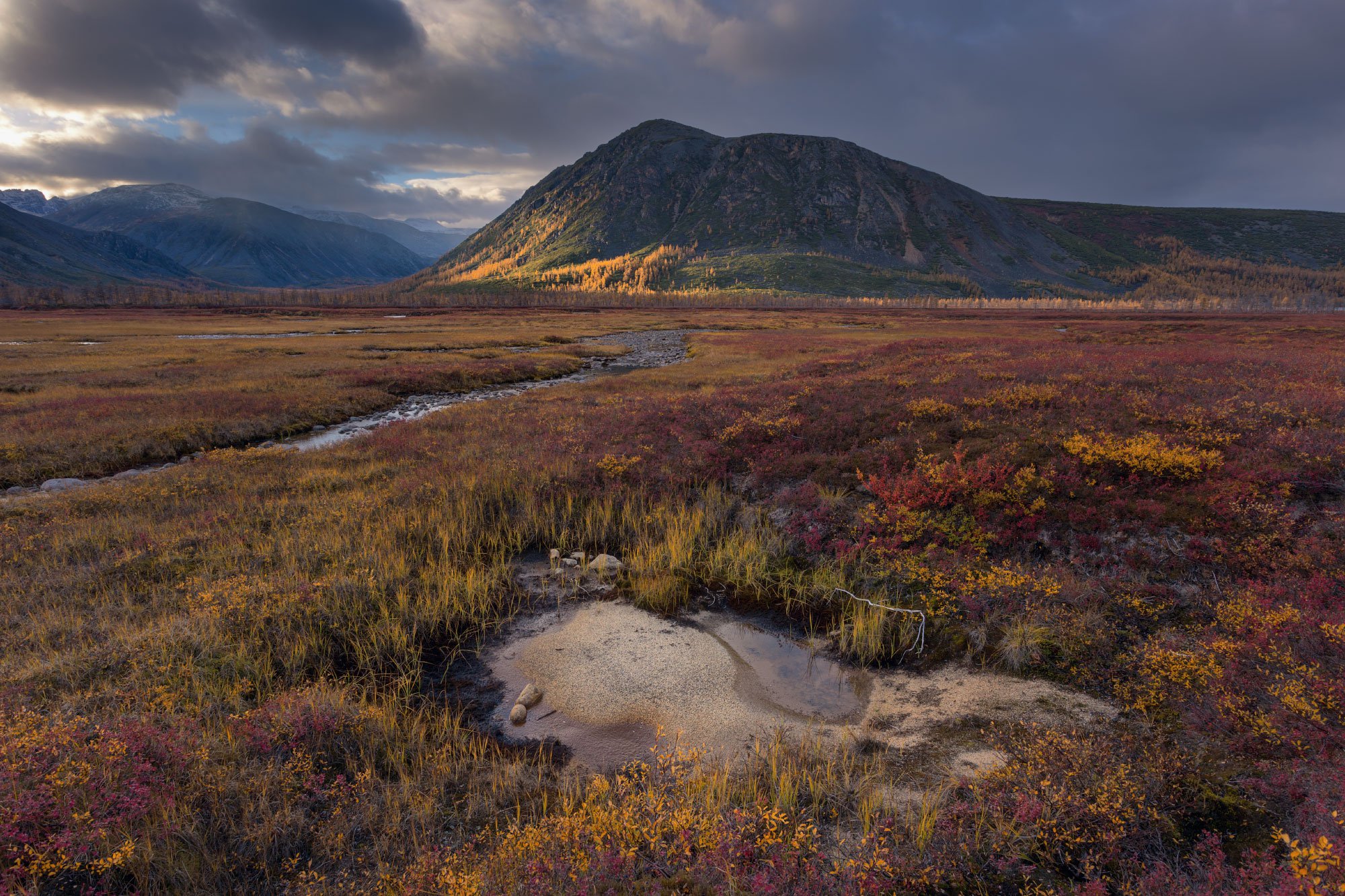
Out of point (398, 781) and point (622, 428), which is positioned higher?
point (622, 428)

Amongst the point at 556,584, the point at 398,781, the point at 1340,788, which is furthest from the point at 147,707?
the point at 1340,788

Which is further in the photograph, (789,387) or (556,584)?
(789,387)

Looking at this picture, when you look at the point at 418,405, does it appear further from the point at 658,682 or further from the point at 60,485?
the point at 658,682

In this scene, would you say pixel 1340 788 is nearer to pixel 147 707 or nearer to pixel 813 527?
pixel 813 527

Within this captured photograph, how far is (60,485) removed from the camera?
1695cm

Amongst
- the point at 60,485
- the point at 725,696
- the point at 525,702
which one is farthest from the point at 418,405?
the point at 725,696

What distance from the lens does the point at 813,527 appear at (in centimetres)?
1205

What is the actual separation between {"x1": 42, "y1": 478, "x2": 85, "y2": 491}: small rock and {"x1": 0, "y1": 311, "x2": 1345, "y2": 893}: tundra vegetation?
150 cm

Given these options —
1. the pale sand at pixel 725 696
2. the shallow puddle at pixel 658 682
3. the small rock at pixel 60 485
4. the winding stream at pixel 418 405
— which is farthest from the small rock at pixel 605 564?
the small rock at pixel 60 485

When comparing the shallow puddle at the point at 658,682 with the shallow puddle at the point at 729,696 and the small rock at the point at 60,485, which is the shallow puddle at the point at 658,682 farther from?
the small rock at the point at 60,485

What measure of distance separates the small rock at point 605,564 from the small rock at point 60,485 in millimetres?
17608

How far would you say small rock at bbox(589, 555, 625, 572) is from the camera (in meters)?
11.6

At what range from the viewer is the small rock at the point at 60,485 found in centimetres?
1670

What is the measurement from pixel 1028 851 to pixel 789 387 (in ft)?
63.4
